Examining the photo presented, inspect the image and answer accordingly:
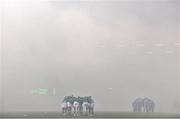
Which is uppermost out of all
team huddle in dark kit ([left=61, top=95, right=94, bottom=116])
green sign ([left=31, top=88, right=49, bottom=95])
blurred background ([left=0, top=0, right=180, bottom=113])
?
blurred background ([left=0, top=0, right=180, bottom=113])

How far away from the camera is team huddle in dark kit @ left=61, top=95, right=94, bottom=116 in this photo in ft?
12.5

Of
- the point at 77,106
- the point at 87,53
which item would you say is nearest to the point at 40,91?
the point at 77,106

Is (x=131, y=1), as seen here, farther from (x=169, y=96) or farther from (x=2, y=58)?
(x=2, y=58)

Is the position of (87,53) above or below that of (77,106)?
above

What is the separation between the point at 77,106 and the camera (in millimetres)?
3854

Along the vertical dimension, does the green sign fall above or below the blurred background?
below

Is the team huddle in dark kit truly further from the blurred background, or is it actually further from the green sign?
the green sign

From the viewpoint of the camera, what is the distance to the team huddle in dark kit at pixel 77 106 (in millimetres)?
→ 3824

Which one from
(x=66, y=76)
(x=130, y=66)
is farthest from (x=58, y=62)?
(x=130, y=66)

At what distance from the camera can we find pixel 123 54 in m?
3.84

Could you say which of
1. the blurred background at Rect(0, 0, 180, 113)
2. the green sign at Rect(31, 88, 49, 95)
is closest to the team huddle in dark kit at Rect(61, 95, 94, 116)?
the blurred background at Rect(0, 0, 180, 113)

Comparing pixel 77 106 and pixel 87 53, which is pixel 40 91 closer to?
pixel 77 106

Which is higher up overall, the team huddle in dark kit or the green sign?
the green sign

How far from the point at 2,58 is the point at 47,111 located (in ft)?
2.41
